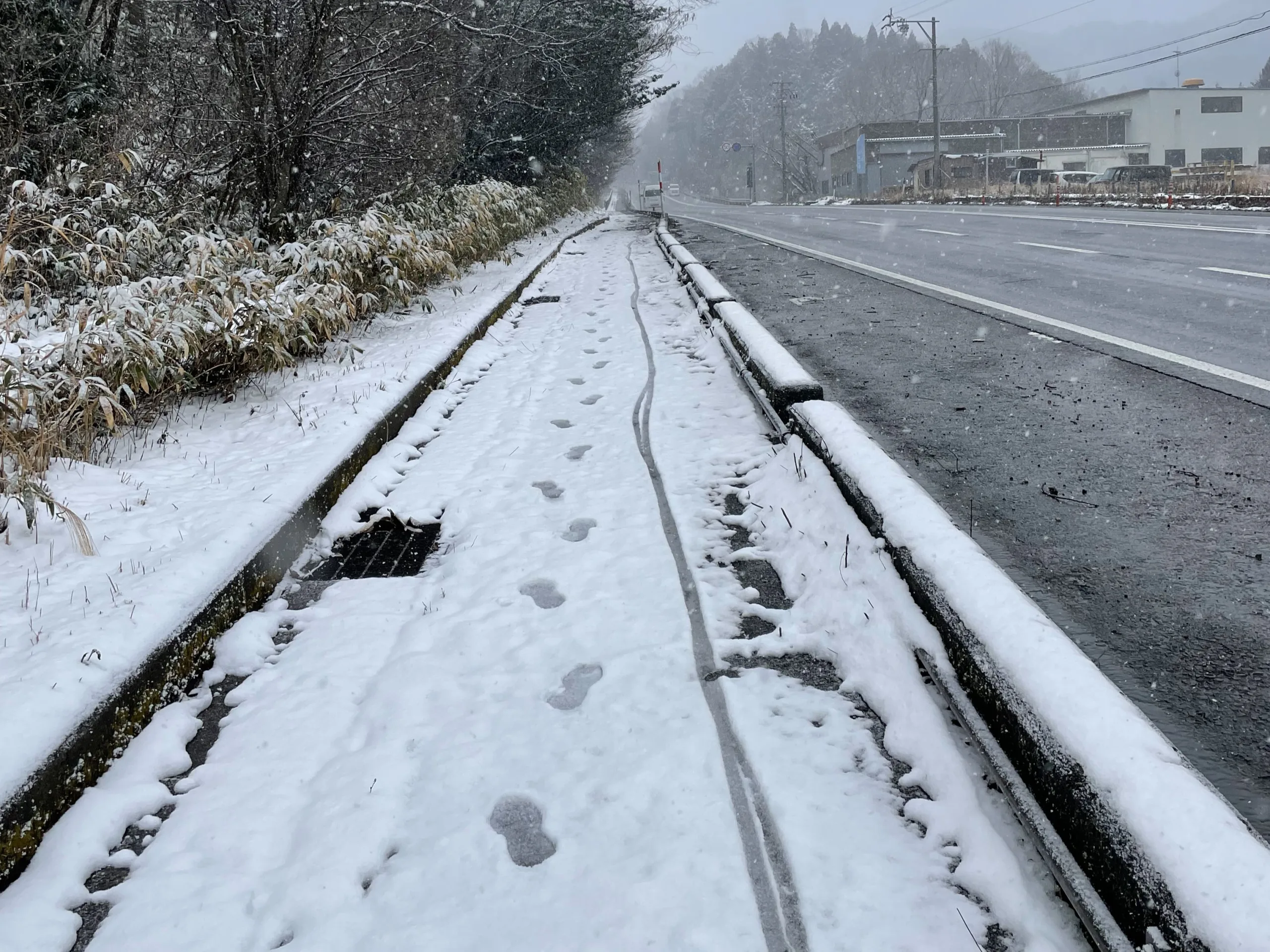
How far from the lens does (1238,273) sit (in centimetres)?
812

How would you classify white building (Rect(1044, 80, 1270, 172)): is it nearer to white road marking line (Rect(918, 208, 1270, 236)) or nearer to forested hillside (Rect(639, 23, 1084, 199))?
forested hillside (Rect(639, 23, 1084, 199))

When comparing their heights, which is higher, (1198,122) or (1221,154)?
(1198,122)

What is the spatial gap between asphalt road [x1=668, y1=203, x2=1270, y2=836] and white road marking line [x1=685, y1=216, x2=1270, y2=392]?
0.23ft

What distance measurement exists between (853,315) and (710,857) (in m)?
6.30

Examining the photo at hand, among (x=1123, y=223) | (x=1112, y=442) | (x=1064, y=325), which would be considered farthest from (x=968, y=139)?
(x=1112, y=442)

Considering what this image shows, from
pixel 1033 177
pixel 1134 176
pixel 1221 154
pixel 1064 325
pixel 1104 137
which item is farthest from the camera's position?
pixel 1104 137

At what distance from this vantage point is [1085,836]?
151 centimetres

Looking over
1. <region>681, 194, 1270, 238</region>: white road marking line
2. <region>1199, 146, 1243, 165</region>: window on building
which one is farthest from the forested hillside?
<region>681, 194, 1270, 238</region>: white road marking line

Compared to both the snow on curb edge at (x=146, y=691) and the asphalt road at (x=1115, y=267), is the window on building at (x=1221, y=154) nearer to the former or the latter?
the asphalt road at (x=1115, y=267)

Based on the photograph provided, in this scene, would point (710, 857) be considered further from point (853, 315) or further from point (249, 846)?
point (853, 315)

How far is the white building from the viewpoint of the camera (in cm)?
5503

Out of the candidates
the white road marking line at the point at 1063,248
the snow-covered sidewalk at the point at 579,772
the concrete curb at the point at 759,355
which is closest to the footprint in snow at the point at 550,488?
the snow-covered sidewalk at the point at 579,772

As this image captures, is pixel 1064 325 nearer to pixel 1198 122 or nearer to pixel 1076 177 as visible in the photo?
A: pixel 1076 177

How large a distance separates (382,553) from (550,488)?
0.81 m
